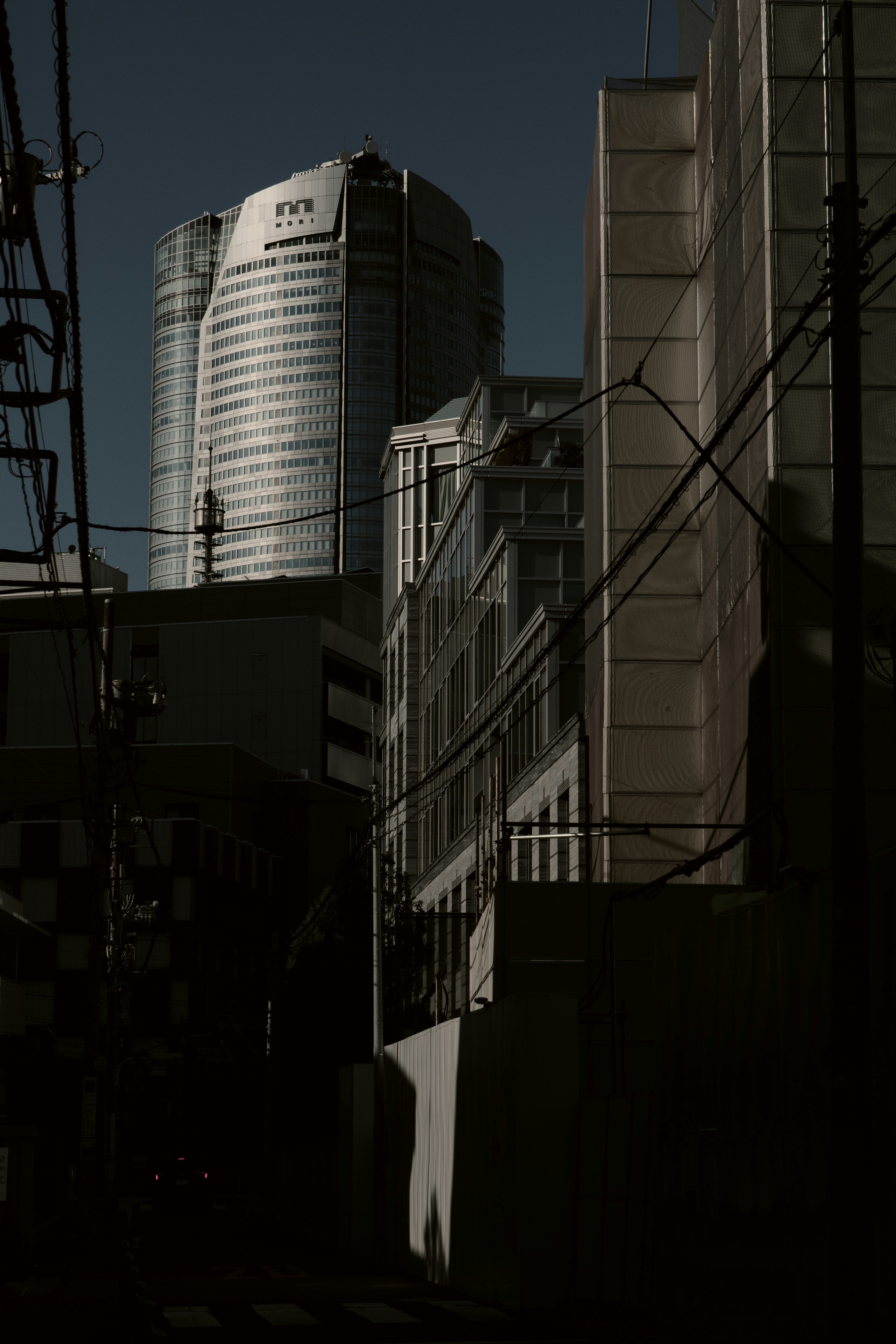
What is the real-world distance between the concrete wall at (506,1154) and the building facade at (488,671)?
881cm

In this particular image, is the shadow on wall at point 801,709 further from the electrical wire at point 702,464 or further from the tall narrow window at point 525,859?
the tall narrow window at point 525,859

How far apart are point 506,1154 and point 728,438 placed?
1744cm

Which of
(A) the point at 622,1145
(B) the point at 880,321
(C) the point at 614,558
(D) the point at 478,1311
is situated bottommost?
(D) the point at 478,1311

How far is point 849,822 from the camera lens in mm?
9312

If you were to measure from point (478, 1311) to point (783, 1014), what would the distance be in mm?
7864

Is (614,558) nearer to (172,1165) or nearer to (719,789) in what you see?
(719,789)

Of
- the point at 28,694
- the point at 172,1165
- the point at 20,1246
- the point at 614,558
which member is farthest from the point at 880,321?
Answer: the point at 28,694

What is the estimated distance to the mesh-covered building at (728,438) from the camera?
2678cm

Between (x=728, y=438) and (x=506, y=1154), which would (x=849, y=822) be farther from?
(x=728, y=438)

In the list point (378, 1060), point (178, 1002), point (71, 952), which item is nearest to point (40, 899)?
point (71, 952)

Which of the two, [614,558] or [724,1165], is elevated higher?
[614,558]

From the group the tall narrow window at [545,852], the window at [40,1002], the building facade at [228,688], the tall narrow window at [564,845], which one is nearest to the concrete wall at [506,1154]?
the tall narrow window at [564,845]

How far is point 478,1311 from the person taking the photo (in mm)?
16438

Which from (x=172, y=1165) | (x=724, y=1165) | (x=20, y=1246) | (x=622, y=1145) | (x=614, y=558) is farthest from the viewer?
(x=172, y=1165)
